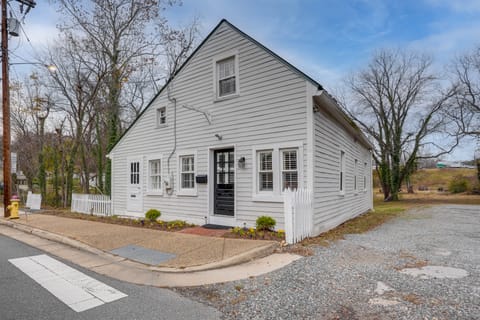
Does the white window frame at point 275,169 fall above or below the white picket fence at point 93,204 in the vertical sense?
above

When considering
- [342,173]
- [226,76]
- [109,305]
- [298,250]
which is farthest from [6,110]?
[342,173]

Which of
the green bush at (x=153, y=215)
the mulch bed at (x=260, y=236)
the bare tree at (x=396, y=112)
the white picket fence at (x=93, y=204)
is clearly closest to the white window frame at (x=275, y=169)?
the mulch bed at (x=260, y=236)

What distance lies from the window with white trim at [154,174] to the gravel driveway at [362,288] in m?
6.68

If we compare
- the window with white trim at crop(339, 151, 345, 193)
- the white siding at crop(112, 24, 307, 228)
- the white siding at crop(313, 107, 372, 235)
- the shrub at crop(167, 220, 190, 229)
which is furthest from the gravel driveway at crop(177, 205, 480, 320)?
the shrub at crop(167, 220, 190, 229)

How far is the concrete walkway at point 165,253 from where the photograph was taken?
4398mm

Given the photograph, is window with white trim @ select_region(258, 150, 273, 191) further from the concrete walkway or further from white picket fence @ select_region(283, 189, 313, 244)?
the concrete walkway

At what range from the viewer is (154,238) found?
6.84 m

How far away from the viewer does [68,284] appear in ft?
13.4

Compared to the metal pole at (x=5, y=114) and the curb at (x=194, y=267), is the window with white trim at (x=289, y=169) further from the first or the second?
the metal pole at (x=5, y=114)

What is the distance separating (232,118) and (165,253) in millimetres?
4266

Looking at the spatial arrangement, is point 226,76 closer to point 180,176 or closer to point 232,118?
point 232,118

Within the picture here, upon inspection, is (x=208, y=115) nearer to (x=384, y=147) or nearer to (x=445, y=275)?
(x=445, y=275)

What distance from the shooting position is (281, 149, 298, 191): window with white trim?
23.0ft

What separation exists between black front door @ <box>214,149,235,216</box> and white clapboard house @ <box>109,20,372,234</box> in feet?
0.10
